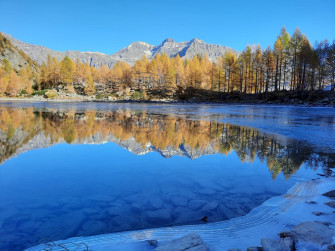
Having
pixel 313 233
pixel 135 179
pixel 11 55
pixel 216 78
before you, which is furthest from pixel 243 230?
pixel 11 55

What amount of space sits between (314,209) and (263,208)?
0.86 metres

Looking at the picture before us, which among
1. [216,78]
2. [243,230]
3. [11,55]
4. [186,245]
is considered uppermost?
[11,55]

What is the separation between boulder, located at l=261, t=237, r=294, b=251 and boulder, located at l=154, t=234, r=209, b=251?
0.74 metres

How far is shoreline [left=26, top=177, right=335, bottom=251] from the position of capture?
3.00 m

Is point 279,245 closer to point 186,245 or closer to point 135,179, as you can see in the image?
point 186,245

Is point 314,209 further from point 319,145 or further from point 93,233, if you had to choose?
point 319,145

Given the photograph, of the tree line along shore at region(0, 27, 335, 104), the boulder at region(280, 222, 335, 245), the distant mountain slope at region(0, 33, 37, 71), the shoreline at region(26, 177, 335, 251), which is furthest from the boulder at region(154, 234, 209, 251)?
the distant mountain slope at region(0, 33, 37, 71)

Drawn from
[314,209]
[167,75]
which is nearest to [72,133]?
[314,209]

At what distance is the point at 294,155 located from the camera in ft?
25.7

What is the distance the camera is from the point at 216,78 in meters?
73.2

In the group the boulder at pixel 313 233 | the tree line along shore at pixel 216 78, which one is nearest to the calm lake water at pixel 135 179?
the boulder at pixel 313 233

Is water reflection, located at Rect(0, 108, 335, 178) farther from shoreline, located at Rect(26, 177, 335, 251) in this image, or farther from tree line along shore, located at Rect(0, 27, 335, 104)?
tree line along shore, located at Rect(0, 27, 335, 104)

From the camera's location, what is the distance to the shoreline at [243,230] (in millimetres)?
2998

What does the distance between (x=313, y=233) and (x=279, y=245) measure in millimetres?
644
